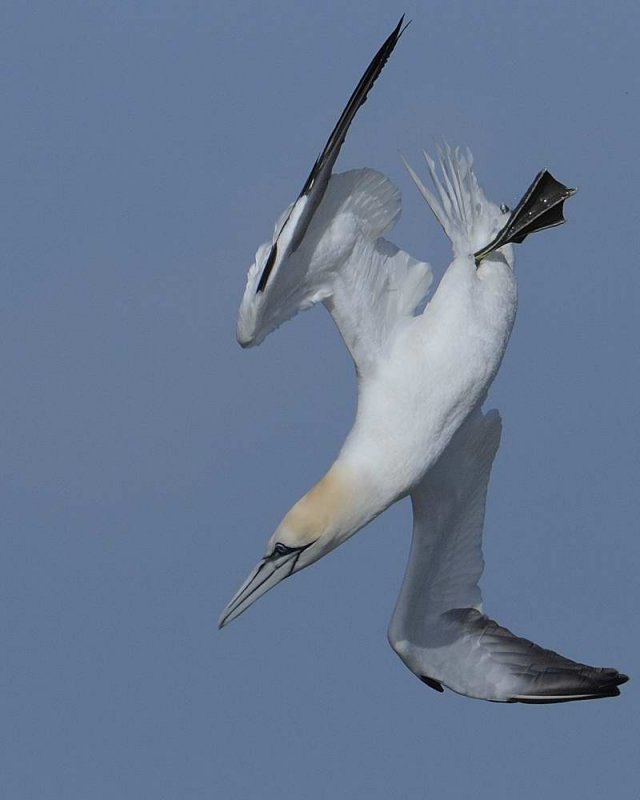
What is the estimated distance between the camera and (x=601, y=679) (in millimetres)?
13375

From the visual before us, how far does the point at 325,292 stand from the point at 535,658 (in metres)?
3.06

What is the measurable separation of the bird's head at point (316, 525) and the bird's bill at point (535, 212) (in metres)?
1.60

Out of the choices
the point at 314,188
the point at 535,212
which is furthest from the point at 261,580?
the point at 535,212

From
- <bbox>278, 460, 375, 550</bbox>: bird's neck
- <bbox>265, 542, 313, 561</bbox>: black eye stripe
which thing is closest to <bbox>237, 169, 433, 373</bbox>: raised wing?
<bbox>278, 460, 375, 550</bbox>: bird's neck

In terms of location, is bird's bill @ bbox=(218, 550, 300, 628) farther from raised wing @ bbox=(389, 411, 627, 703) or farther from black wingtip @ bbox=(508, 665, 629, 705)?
black wingtip @ bbox=(508, 665, 629, 705)

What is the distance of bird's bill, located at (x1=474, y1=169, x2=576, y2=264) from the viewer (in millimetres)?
12344

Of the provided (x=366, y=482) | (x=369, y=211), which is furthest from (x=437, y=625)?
(x=369, y=211)

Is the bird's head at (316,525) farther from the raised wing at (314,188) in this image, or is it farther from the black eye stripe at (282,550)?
the raised wing at (314,188)

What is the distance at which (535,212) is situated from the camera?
41.1 ft

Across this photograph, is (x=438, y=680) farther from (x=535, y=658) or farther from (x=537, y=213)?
(x=537, y=213)

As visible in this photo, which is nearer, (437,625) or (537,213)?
(537,213)

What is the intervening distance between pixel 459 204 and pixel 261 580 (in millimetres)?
2406

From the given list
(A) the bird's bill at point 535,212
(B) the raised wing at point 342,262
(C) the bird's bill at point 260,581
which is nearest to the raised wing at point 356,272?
(B) the raised wing at point 342,262

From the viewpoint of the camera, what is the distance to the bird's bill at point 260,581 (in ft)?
39.3
